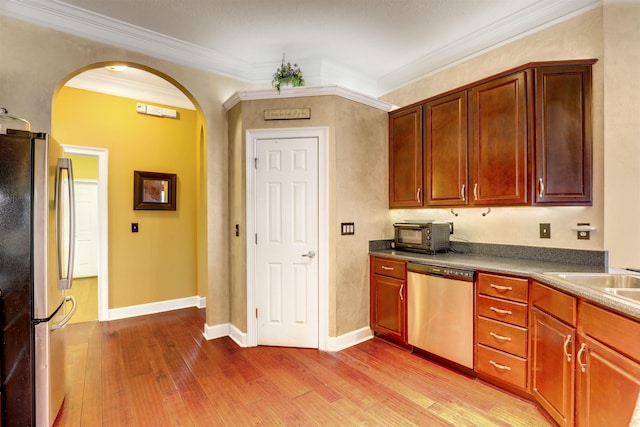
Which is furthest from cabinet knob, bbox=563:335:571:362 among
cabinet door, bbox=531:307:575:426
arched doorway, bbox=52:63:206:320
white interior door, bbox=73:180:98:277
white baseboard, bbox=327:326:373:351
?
white interior door, bbox=73:180:98:277

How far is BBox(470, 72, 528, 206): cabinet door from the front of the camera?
2408mm

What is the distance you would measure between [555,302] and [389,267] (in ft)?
4.65

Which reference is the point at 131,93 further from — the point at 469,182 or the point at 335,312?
the point at 469,182

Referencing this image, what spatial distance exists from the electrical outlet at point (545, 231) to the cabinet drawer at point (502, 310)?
31.1 inches

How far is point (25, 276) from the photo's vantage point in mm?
1680

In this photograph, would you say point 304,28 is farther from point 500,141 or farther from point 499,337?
point 499,337

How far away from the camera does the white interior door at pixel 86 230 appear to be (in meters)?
6.40

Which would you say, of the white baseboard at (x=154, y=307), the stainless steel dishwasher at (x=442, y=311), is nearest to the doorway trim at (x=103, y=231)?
the white baseboard at (x=154, y=307)

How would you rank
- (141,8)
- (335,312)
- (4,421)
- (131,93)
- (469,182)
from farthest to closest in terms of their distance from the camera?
(131,93), (335,312), (469,182), (141,8), (4,421)

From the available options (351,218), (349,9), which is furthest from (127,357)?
(349,9)

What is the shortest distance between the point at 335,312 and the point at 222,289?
1295 millimetres

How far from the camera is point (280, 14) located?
2.71 meters

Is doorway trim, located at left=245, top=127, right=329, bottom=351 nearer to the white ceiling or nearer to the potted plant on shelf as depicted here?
the potted plant on shelf

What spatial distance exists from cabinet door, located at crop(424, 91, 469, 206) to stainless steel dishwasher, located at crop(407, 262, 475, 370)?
720 millimetres
